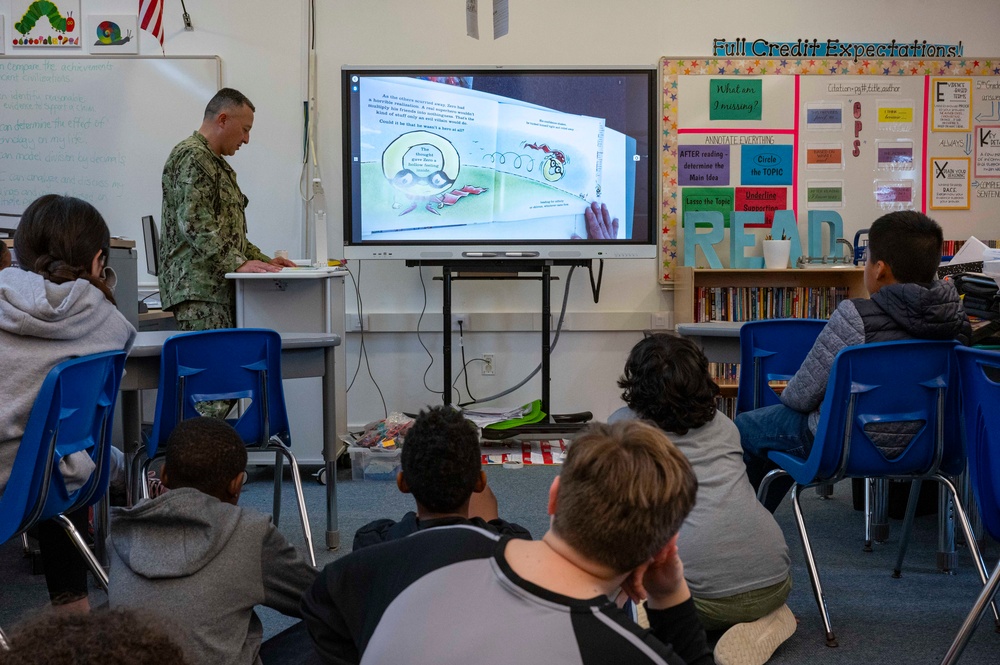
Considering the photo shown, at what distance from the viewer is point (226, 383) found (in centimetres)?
252

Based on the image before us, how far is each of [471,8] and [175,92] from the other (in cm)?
188

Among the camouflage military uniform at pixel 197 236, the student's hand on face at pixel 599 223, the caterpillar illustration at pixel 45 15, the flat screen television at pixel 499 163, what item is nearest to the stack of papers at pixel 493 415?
the flat screen television at pixel 499 163

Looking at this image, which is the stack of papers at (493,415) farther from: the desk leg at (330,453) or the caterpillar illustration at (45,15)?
the caterpillar illustration at (45,15)

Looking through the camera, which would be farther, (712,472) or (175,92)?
(175,92)

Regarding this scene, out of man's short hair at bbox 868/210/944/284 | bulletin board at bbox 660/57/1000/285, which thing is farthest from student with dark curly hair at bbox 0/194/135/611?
bulletin board at bbox 660/57/1000/285

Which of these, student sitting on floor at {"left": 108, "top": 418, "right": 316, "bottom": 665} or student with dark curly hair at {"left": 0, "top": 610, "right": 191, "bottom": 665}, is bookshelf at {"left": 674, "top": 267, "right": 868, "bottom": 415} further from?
student with dark curly hair at {"left": 0, "top": 610, "right": 191, "bottom": 665}

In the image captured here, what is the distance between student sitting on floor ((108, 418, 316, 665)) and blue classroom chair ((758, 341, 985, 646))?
1.29m

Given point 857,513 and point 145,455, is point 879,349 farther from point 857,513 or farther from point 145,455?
point 145,455

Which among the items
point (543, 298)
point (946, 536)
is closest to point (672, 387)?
point (946, 536)

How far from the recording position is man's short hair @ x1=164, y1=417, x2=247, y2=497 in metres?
1.65

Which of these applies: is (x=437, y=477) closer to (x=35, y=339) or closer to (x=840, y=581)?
(x=35, y=339)

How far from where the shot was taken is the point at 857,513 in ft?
11.1

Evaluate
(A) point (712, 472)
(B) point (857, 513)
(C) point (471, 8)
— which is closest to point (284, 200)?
(C) point (471, 8)

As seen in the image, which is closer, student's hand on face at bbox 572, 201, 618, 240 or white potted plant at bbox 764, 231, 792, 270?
student's hand on face at bbox 572, 201, 618, 240
